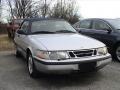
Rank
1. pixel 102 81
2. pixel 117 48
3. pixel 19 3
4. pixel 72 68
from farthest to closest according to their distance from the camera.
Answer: pixel 19 3, pixel 117 48, pixel 102 81, pixel 72 68

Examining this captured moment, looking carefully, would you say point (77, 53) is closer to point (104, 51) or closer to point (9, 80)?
point (104, 51)

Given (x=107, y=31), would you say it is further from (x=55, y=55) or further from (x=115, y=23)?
(x=55, y=55)

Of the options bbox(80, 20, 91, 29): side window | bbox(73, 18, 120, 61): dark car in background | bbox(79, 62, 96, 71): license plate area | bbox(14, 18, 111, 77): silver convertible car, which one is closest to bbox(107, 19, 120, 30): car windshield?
bbox(73, 18, 120, 61): dark car in background

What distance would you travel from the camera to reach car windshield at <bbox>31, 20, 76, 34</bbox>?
25.1ft

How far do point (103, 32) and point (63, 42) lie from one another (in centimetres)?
348

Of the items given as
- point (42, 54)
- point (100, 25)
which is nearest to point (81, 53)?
point (42, 54)

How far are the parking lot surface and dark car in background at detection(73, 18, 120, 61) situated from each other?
1.41 m

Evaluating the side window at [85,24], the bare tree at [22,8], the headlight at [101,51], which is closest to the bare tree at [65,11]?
the bare tree at [22,8]

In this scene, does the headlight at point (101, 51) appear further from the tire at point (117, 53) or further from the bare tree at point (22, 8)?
the bare tree at point (22, 8)

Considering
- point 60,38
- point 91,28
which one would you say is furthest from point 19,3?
point 60,38

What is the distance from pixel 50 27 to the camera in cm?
784

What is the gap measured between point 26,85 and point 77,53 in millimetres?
1397

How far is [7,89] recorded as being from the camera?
599cm

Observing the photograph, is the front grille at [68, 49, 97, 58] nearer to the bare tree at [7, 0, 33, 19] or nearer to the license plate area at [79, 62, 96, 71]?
the license plate area at [79, 62, 96, 71]
